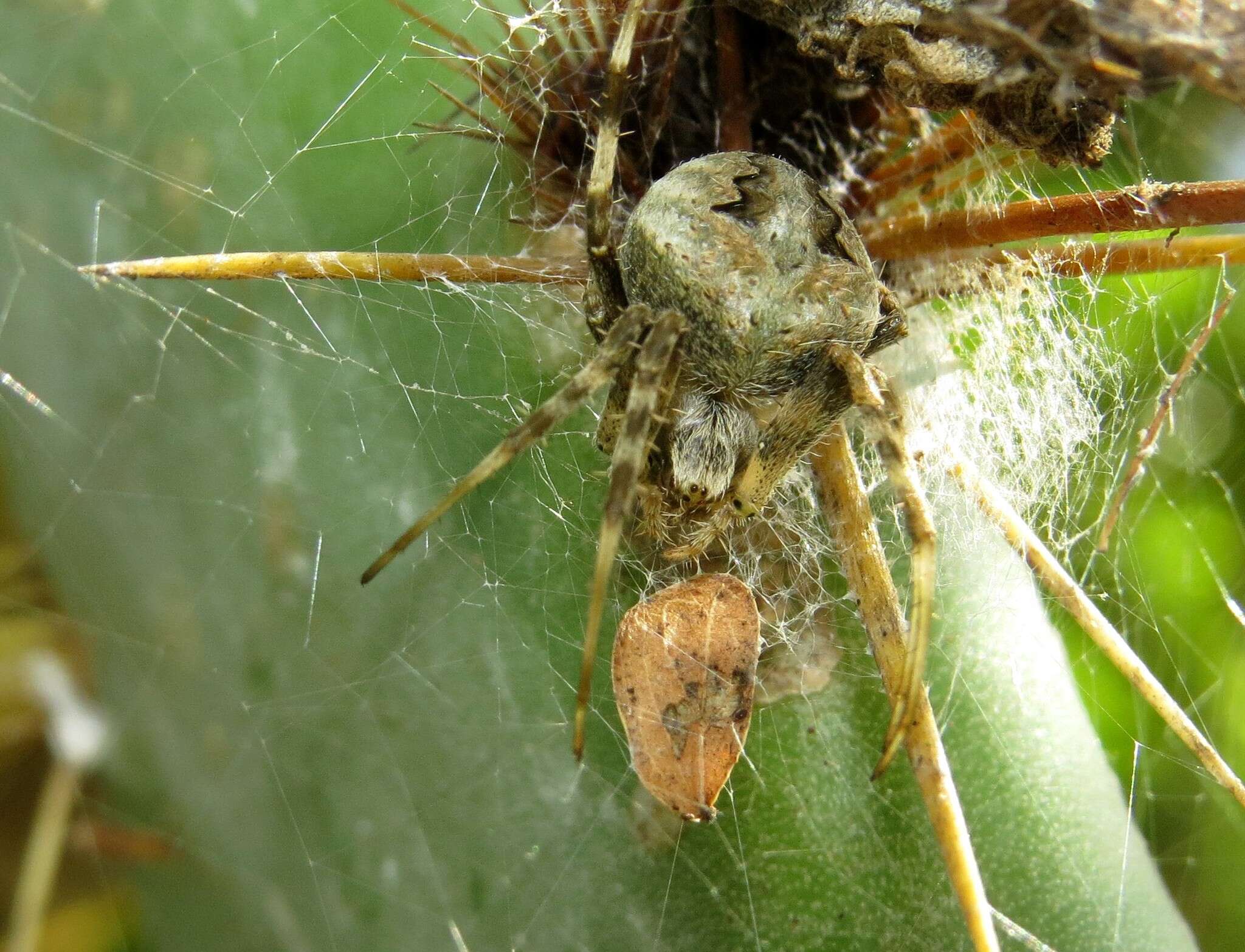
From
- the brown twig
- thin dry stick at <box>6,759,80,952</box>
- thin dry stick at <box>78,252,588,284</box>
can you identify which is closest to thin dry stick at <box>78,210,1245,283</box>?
thin dry stick at <box>78,252,588,284</box>

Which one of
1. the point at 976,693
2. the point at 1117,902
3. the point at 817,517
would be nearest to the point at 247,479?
the point at 817,517

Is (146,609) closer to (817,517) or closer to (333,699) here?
(333,699)

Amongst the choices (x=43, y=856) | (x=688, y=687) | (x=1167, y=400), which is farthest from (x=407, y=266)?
(x=43, y=856)

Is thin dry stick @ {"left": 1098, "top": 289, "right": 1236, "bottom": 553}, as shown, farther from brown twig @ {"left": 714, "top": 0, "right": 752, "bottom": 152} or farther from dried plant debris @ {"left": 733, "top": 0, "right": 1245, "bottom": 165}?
brown twig @ {"left": 714, "top": 0, "right": 752, "bottom": 152}

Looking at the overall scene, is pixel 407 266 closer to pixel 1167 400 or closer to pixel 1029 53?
pixel 1029 53

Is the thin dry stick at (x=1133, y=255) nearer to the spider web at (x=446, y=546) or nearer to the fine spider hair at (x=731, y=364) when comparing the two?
the spider web at (x=446, y=546)

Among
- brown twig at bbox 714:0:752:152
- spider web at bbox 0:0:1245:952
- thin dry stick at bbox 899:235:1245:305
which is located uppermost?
brown twig at bbox 714:0:752:152
